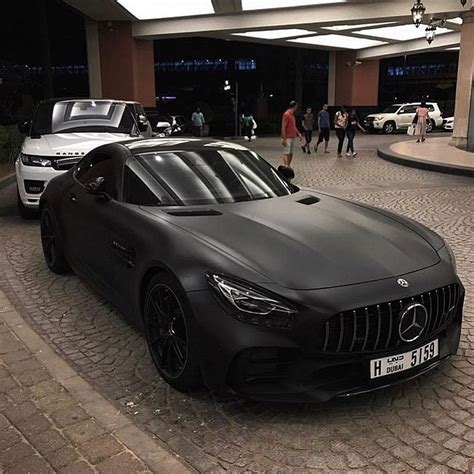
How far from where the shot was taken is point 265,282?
2949mm

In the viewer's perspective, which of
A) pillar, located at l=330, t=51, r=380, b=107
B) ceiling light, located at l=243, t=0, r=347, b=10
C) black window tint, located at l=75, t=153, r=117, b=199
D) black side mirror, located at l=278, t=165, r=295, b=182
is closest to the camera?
black window tint, located at l=75, t=153, r=117, b=199

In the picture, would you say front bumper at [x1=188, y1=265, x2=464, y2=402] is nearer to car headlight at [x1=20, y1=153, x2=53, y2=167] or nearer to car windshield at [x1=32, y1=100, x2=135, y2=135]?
car headlight at [x1=20, y1=153, x2=53, y2=167]

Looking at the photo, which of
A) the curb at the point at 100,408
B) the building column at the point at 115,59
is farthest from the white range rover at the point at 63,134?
the building column at the point at 115,59

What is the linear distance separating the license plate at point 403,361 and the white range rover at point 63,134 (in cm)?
583

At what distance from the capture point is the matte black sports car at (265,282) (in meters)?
2.89

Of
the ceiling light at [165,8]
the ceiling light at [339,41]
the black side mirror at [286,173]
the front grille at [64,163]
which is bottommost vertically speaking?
the front grille at [64,163]

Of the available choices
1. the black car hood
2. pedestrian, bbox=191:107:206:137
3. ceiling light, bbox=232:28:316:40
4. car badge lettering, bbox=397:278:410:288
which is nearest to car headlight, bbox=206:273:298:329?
the black car hood

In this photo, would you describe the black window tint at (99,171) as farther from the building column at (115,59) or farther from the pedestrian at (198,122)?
the pedestrian at (198,122)

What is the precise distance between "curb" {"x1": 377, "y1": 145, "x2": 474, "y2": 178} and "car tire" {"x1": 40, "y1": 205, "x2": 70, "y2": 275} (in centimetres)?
1032

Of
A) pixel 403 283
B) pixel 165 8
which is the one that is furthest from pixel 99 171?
pixel 165 8

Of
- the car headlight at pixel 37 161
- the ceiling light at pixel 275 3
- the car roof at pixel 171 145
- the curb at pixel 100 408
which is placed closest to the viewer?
the curb at pixel 100 408

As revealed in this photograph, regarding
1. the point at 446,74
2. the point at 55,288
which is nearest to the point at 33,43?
the point at 446,74

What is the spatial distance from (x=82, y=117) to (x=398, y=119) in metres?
26.7

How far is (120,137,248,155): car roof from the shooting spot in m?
4.63
